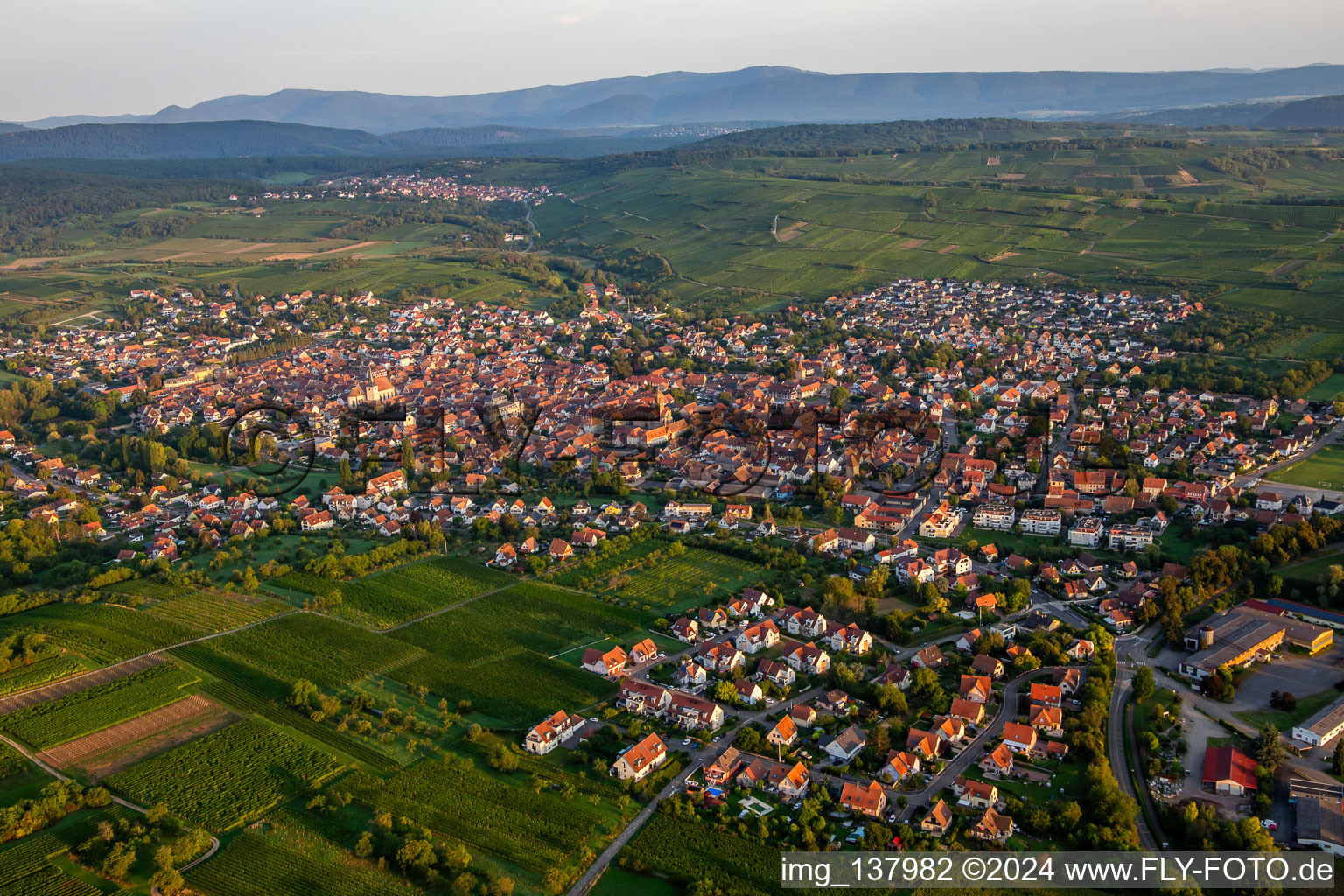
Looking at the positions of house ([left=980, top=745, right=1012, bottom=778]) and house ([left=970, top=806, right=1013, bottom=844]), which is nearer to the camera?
house ([left=970, top=806, right=1013, bottom=844])

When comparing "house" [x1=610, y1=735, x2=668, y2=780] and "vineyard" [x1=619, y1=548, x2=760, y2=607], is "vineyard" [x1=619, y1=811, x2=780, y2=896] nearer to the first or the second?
"house" [x1=610, y1=735, x2=668, y2=780]

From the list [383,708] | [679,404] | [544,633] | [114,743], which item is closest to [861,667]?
[544,633]

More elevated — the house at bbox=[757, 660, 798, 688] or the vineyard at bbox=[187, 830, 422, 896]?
the house at bbox=[757, 660, 798, 688]

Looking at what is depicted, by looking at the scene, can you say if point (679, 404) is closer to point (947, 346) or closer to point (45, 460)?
point (947, 346)

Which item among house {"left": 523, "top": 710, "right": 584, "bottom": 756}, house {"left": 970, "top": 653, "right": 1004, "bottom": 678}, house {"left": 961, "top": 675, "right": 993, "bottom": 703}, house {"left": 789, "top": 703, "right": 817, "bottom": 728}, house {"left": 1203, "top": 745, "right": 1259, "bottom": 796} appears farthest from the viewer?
house {"left": 970, "top": 653, "right": 1004, "bottom": 678}

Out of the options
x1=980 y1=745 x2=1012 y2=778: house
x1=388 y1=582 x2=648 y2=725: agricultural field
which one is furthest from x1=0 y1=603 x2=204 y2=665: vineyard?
x1=980 y1=745 x2=1012 y2=778: house

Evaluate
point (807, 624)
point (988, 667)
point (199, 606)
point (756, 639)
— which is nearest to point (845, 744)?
point (988, 667)

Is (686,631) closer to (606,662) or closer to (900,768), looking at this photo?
(606,662)

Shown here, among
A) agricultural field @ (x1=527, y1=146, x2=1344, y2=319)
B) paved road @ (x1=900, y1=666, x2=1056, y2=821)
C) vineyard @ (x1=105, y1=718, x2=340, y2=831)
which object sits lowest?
paved road @ (x1=900, y1=666, x2=1056, y2=821)

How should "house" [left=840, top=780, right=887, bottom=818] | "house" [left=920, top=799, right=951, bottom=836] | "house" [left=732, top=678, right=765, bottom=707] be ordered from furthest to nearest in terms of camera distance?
"house" [left=732, top=678, right=765, bottom=707] → "house" [left=840, top=780, right=887, bottom=818] → "house" [left=920, top=799, right=951, bottom=836]
